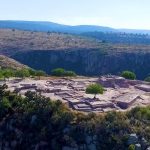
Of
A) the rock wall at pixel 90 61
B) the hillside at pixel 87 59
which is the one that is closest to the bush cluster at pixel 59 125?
the hillside at pixel 87 59

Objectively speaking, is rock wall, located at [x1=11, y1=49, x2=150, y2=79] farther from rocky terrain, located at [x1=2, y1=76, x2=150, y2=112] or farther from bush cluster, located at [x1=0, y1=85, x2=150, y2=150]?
bush cluster, located at [x1=0, y1=85, x2=150, y2=150]

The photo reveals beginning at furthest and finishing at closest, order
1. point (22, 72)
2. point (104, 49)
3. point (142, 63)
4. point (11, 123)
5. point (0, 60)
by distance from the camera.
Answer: point (104, 49), point (142, 63), point (0, 60), point (22, 72), point (11, 123)

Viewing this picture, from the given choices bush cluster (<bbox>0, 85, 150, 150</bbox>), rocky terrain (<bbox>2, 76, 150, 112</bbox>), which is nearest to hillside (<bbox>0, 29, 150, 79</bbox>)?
rocky terrain (<bbox>2, 76, 150, 112</bbox>)

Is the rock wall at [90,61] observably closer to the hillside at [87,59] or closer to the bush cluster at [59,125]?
the hillside at [87,59]

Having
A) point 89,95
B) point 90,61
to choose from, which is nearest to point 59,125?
point 89,95

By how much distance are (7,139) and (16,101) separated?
5726 millimetres

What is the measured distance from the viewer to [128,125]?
160 feet

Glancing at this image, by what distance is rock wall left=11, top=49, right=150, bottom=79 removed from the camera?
149000mm

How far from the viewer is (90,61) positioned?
15362 cm

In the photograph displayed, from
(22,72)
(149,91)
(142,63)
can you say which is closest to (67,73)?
(22,72)

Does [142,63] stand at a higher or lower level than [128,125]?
lower

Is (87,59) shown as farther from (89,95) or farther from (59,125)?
(59,125)

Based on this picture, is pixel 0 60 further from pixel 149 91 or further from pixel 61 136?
pixel 61 136

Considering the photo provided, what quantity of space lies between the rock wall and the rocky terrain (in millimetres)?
75338
